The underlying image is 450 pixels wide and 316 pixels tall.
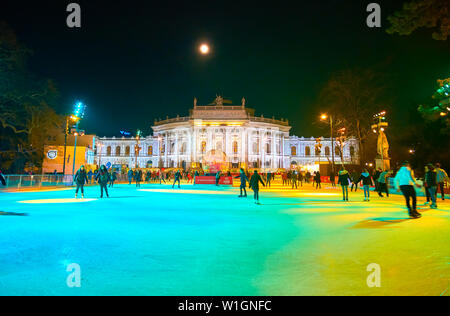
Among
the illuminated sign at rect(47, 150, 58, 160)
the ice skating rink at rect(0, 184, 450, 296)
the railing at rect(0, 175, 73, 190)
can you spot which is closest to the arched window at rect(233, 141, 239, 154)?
the illuminated sign at rect(47, 150, 58, 160)

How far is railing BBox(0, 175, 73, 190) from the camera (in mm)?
18047

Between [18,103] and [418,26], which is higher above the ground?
[18,103]

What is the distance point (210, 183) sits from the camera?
28.3 metres

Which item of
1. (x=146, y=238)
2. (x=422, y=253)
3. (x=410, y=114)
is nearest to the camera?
(x=422, y=253)

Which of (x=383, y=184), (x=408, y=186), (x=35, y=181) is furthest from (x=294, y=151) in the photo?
(x=408, y=186)

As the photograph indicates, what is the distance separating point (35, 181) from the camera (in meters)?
19.9

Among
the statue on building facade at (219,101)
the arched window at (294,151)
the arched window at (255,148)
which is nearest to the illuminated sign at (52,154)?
the statue on building facade at (219,101)

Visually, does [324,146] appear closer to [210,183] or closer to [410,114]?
[410,114]

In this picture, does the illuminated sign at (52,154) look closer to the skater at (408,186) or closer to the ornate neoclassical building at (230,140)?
the ornate neoclassical building at (230,140)

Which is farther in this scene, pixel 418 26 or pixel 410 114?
pixel 410 114

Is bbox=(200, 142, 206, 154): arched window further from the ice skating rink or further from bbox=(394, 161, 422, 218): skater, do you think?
the ice skating rink

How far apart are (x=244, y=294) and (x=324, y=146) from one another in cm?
8753
